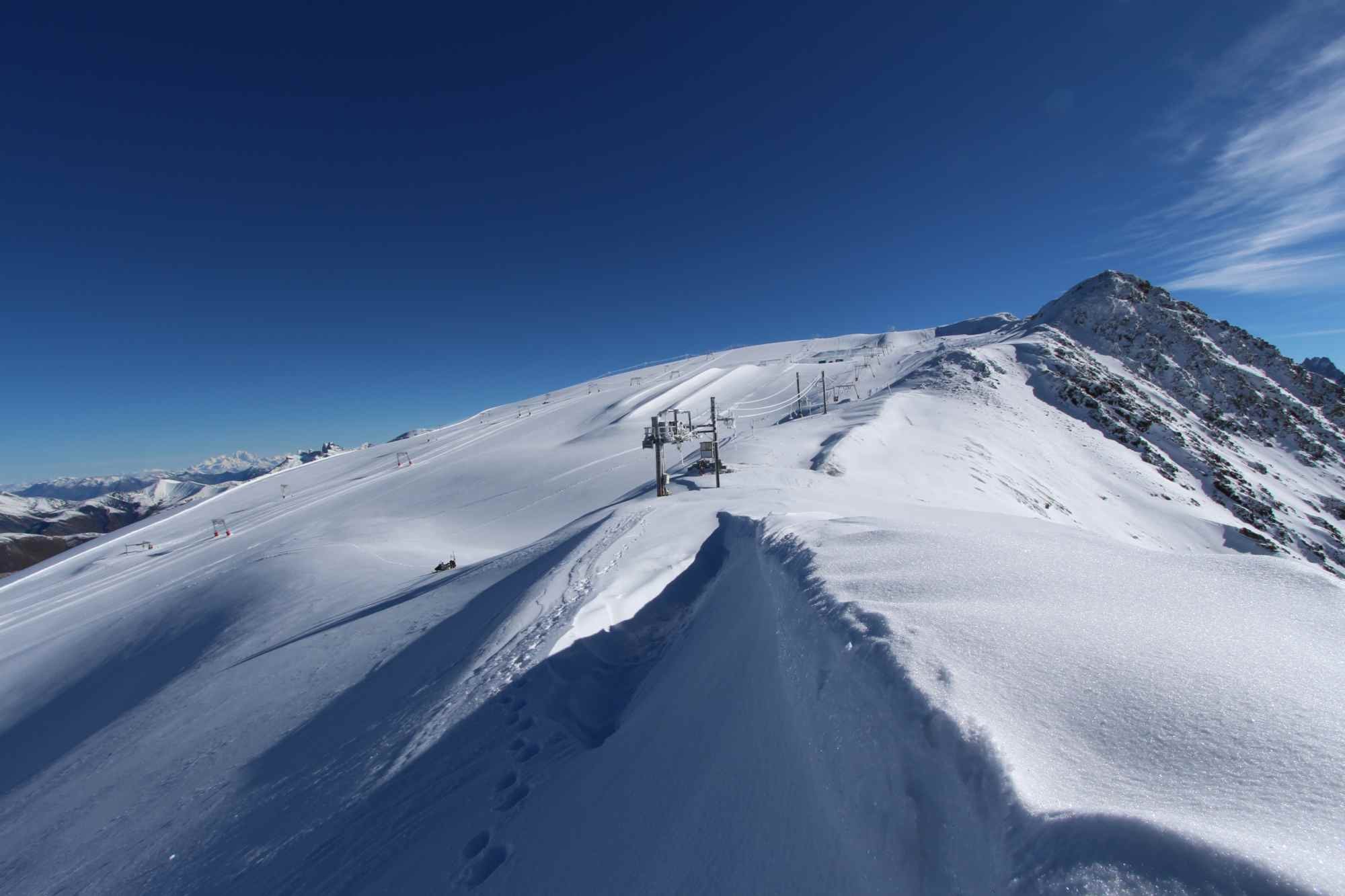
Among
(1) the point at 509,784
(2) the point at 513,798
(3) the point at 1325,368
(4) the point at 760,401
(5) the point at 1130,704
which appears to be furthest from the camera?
(3) the point at 1325,368

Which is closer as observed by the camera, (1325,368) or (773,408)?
(773,408)

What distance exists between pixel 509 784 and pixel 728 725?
8.01ft

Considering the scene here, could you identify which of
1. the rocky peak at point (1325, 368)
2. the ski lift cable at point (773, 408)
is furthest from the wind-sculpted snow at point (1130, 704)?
the rocky peak at point (1325, 368)

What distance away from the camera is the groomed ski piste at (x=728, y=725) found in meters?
2.12

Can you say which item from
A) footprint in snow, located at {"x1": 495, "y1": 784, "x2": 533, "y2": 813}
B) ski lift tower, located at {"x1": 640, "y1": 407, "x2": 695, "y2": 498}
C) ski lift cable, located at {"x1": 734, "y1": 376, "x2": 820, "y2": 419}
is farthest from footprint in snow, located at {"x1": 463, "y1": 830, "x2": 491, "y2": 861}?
ski lift cable, located at {"x1": 734, "y1": 376, "x2": 820, "y2": 419}

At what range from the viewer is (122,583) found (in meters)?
29.7

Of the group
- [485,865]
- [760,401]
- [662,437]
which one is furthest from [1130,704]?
[760,401]

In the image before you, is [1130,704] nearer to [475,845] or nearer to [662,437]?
[475,845]

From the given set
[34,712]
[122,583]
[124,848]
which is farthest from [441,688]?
[122,583]

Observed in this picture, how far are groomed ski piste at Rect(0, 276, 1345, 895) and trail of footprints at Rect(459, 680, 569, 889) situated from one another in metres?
0.04

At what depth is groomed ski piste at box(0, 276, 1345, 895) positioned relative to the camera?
212cm

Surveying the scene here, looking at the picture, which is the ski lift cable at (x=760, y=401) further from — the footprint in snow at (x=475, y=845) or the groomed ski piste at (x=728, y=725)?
the footprint in snow at (x=475, y=845)

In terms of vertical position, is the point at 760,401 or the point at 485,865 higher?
the point at 760,401

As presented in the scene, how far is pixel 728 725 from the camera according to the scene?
15.1 feet
